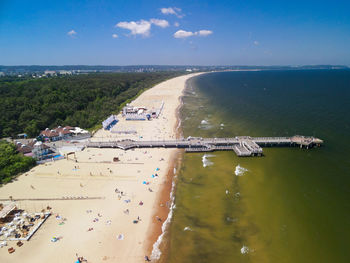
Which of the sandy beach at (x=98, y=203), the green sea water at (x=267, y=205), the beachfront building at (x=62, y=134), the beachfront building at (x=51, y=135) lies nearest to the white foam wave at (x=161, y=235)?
the sandy beach at (x=98, y=203)

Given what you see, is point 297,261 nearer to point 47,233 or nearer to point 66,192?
point 47,233

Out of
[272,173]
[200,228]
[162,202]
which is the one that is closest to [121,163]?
[162,202]

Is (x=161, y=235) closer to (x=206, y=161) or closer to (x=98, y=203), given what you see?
(x=98, y=203)

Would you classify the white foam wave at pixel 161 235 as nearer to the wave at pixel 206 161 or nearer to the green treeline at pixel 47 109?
the wave at pixel 206 161

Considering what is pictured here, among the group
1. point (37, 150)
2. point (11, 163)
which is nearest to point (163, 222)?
point (11, 163)

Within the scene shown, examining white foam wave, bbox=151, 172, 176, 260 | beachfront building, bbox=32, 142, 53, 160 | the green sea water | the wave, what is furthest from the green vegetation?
the wave

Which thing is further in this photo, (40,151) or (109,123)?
(109,123)
